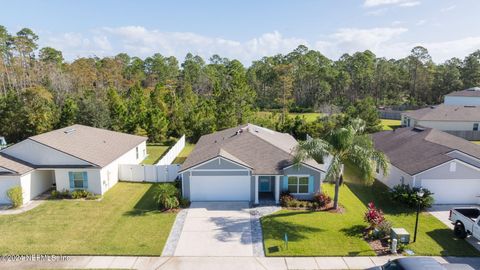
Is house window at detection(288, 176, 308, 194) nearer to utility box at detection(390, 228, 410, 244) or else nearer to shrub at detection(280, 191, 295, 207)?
shrub at detection(280, 191, 295, 207)

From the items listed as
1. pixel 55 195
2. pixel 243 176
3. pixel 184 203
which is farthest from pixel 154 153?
pixel 243 176

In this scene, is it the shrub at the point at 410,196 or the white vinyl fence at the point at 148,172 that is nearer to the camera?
the shrub at the point at 410,196

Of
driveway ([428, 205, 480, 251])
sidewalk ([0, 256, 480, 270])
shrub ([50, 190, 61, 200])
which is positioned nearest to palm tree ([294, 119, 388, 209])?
driveway ([428, 205, 480, 251])

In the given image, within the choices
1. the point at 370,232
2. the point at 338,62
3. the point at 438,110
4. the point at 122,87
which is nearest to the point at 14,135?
the point at 122,87

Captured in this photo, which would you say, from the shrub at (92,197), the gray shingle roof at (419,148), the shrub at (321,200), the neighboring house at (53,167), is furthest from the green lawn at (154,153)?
the gray shingle roof at (419,148)

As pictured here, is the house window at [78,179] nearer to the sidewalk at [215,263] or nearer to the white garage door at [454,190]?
the sidewalk at [215,263]

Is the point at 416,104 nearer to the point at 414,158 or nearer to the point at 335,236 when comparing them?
the point at 414,158

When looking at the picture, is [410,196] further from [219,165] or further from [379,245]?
[219,165]
